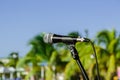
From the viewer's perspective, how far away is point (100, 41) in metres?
29.9

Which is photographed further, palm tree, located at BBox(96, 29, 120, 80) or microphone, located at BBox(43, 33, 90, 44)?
palm tree, located at BBox(96, 29, 120, 80)

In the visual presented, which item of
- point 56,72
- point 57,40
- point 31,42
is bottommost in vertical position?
point 56,72

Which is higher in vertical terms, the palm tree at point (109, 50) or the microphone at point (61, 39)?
the microphone at point (61, 39)

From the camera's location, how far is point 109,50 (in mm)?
28875

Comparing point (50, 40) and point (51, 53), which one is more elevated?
point (50, 40)

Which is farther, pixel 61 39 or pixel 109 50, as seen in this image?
pixel 109 50

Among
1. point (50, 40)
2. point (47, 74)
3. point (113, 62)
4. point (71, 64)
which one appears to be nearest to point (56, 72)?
point (47, 74)

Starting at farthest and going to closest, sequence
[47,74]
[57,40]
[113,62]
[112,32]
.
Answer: [47,74], [112,32], [113,62], [57,40]

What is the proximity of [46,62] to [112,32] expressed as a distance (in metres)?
6.41

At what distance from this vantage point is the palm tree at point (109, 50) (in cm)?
2793

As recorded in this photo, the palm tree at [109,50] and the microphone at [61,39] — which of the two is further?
the palm tree at [109,50]

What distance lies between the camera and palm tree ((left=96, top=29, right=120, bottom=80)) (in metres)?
27.9

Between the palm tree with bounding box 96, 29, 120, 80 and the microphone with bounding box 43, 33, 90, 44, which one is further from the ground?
the microphone with bounding box 43, 33, 90, 44

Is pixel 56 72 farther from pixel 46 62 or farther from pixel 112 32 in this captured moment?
pixel 112 32
